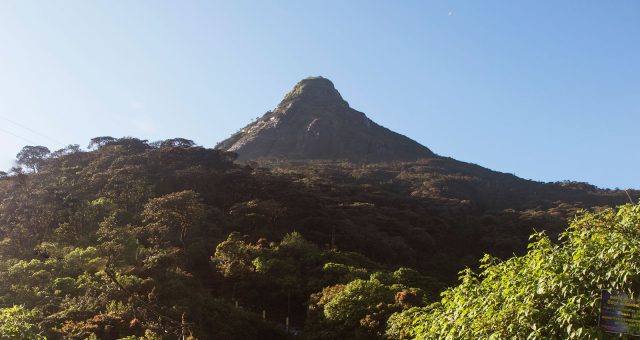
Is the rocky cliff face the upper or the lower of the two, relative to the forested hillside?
upper

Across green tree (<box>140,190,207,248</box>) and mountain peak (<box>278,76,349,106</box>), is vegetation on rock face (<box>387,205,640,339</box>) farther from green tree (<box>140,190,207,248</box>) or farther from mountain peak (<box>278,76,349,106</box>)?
mountain peak (<box>278,76,349,106</box>)

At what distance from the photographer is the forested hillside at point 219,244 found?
18031 millimetres

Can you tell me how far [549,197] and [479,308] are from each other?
65.9 metres

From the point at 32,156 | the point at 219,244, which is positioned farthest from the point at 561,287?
the point at 32,156

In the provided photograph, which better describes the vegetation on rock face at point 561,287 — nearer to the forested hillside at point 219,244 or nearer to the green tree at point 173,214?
the forested hillside at point 219,244

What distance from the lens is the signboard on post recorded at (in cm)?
474

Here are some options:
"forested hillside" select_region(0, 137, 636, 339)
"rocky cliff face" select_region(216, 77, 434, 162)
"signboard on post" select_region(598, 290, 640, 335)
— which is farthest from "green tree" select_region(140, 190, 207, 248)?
"rocky cliff face" select_region(216, 77, 434, 162)

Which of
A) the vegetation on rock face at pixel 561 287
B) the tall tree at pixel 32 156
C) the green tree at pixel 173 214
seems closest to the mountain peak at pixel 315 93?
the tall tree at pixel 32 156

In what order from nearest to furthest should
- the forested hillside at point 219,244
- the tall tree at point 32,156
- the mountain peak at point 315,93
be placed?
the forested hillside at point 219,244
the tall tree at point 32,156
the mountain peak at point 315,93

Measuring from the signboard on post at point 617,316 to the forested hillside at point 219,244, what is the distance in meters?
5.67

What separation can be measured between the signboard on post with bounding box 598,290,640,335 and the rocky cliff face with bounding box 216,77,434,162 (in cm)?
7533

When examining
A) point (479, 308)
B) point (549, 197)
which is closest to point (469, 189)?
point (549, 197)

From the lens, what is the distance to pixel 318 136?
88.7 m

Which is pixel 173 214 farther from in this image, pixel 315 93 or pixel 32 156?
pixel 315 93
